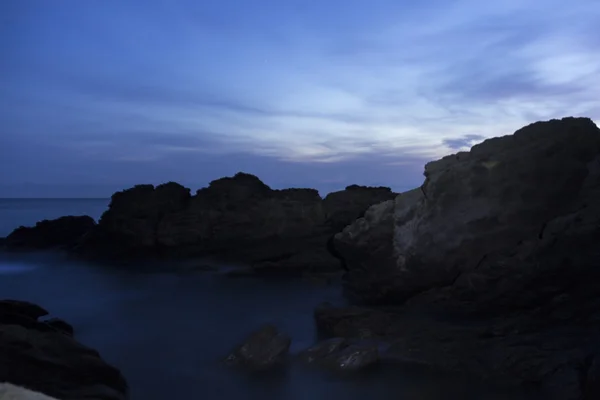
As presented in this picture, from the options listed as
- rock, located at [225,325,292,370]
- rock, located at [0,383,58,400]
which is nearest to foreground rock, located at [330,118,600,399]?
rock, located at [225,325,292,370]

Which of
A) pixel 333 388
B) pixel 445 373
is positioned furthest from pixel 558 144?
pixel 333 388

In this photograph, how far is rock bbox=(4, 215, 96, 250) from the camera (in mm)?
31312

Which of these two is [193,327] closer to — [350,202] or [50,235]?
[350,202]

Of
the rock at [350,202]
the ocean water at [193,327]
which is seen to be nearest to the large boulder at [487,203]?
the ocean water at [193,327]

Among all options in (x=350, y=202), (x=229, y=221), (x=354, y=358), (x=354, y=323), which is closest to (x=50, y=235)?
(x=229, y=221)

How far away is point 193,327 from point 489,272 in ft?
26.2

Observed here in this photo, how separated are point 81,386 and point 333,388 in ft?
13.6

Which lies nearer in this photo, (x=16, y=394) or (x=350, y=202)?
(x=16, y=394)

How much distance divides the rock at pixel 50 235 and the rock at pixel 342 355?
25.3 metres

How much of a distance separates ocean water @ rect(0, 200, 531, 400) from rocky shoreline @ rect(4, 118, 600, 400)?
2.32ft

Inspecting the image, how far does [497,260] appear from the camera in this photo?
10.9m

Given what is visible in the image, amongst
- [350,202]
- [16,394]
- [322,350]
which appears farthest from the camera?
[350,202]

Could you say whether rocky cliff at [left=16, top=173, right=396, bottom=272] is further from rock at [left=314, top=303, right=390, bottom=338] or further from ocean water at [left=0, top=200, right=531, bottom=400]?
rock at [left=314, top=303, right=390, bottom=338]

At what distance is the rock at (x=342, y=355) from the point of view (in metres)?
9.38
